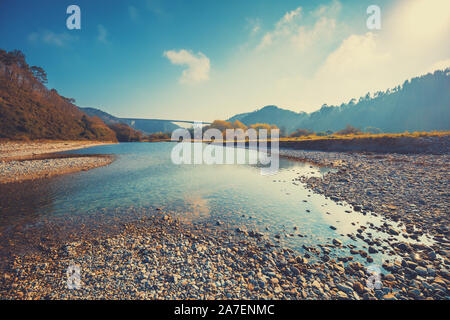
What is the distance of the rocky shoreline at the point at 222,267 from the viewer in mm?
4664

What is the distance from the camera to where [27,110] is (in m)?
68.1

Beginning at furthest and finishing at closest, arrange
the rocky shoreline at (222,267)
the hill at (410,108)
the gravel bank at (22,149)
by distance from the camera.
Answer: the hill at (410,108) < the gravel bank at (22,149) < the rocky shoreline at (222,267)

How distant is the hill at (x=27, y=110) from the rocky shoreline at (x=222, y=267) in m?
80.0

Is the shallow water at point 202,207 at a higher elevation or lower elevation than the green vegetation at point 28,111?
lower

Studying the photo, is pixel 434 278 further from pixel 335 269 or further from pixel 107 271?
pixel 107 271

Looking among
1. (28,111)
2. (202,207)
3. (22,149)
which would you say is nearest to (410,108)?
(202,207)

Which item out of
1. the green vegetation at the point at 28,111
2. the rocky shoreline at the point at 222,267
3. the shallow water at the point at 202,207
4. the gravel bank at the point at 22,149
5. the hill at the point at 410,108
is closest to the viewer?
the rocky shoreline at the point at 222,267

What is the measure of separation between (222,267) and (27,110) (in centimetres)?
10964

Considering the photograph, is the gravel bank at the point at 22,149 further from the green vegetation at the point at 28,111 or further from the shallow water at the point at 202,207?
the shallow water at the point at 202,207

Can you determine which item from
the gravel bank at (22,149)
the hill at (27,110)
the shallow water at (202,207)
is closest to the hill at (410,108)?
the shallow water at (202,207)

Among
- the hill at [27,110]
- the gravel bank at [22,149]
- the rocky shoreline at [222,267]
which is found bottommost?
the rocky shoreline at [222,267]

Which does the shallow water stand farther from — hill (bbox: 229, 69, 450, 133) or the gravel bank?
hill (bbox: 229, 69, 450, 133)
